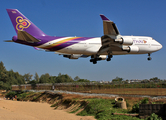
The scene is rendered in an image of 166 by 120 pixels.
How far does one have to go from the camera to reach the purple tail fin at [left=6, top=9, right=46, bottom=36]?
2909 cm

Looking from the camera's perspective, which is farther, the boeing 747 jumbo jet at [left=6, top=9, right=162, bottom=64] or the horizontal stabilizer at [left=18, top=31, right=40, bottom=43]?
the boeing 747 jumbo jet at [left=6, top=9, right=162, bottom=64]

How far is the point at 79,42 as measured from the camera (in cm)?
2912

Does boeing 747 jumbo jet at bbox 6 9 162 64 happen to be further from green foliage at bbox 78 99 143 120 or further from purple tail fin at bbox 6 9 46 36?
green foliage at bbox 78 99 143 120

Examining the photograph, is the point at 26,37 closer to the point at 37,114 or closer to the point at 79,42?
the point at 79,42

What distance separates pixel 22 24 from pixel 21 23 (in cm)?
19

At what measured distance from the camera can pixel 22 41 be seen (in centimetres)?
2617

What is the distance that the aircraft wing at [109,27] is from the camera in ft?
76.7

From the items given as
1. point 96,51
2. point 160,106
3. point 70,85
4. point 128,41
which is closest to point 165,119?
point 160,106

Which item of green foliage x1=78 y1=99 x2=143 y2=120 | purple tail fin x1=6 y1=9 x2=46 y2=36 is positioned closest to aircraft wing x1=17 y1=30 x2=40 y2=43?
purple tail fin x1=6 y1=9 x2=46 y2=36

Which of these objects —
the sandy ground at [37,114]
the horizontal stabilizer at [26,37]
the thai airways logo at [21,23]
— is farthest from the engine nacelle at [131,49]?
the thai airways logo at [21,23]

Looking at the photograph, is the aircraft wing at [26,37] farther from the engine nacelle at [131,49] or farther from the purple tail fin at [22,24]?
the engine nacelle at [131,49]

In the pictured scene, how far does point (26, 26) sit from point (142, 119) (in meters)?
21.4

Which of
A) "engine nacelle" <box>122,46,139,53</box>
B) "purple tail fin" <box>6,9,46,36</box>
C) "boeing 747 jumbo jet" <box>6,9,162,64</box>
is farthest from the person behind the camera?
"purple tail fin" <box>6,9,46,36</box>

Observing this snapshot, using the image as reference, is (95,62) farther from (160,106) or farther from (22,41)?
(160,106)
